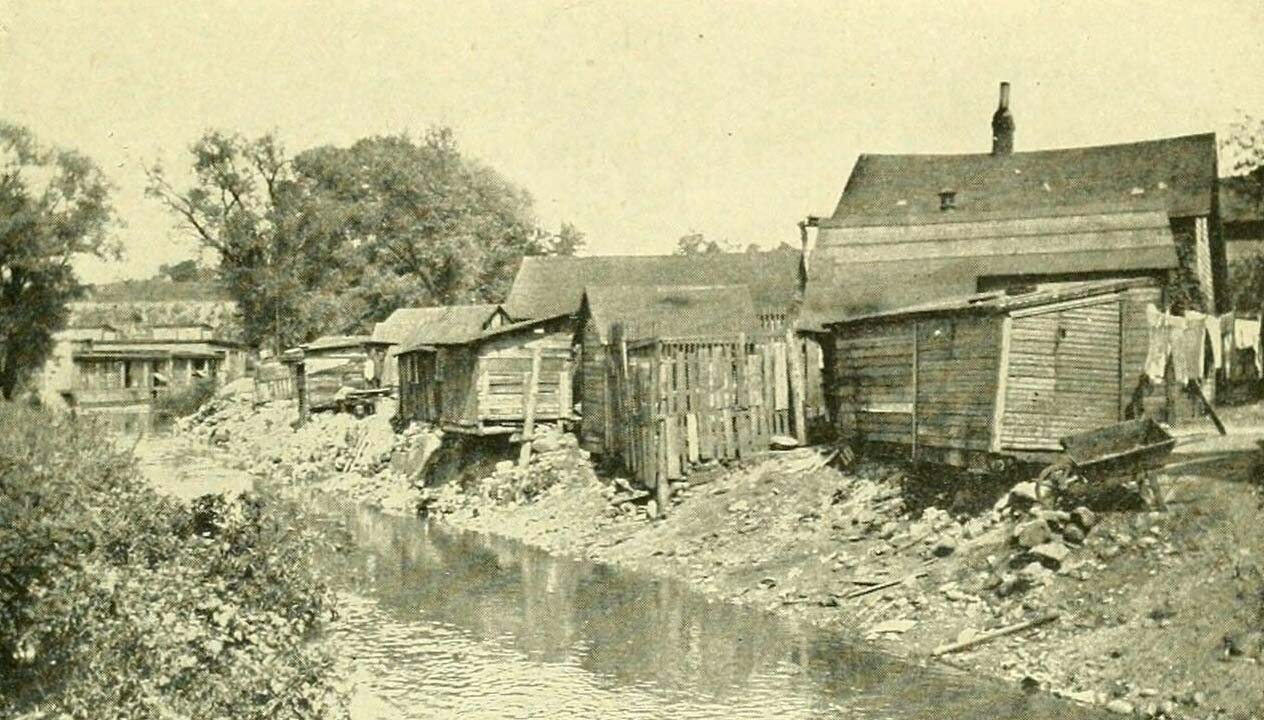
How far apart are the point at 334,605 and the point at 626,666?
147 inches

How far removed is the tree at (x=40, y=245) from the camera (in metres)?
41.5

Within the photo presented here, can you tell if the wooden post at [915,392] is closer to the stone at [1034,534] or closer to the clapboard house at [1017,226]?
the stone at [1034,534]

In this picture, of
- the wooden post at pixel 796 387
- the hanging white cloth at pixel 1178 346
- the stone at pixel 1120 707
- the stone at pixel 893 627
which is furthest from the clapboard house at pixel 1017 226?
the stone at pixel 1120 707

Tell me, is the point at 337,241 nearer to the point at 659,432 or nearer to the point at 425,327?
the point at 425,327

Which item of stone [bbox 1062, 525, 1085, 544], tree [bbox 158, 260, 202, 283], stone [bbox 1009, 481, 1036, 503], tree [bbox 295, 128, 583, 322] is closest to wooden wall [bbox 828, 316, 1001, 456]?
stone [bbox 1009, 481, 1036, 503]

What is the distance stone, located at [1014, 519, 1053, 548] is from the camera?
13.9 meters

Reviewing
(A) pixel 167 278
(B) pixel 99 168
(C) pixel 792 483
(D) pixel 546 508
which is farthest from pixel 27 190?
(A) pixel 167 278

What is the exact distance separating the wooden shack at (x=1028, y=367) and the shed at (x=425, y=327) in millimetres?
29241

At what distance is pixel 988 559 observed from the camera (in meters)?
14.4

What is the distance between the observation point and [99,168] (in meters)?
46.3

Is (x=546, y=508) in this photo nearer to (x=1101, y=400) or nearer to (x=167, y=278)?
(x=1101, y=400)

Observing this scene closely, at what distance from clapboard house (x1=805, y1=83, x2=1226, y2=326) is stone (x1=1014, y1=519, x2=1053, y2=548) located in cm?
959

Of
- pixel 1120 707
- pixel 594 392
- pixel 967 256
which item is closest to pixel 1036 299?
pixel 1120 707

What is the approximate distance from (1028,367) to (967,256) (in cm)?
1042
